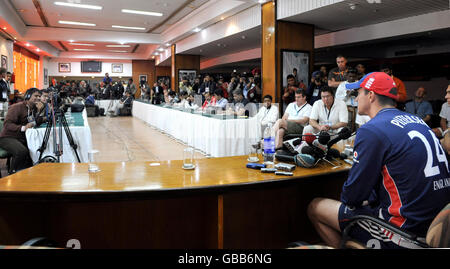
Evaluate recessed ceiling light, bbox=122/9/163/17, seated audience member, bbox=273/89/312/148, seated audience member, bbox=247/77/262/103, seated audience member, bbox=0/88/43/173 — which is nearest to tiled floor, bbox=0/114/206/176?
seated audience member, bbox=0/88/43/173

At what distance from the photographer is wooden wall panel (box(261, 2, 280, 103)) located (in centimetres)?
742

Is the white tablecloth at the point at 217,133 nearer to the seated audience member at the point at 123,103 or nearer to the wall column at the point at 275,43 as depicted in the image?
the wall column at the point at 275,43

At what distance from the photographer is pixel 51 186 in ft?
6.00

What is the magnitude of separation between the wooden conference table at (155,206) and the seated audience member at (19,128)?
2115mm

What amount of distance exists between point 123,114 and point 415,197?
14.8m

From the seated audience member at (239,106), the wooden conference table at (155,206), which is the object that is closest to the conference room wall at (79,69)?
the seated audience member at (239,106)

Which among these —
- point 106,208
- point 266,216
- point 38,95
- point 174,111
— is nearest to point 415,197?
point 266,216

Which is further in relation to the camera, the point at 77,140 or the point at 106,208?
the point at 77,140

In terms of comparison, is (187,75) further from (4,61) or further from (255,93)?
(255,93)

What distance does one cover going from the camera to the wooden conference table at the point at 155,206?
5.91 feet

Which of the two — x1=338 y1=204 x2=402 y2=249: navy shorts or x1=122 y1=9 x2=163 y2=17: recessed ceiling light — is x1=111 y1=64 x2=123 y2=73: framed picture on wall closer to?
x1=122 y1=9 x2=163 y2=17: recessed ceiling light

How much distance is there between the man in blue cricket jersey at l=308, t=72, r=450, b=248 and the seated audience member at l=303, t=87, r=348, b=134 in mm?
2550

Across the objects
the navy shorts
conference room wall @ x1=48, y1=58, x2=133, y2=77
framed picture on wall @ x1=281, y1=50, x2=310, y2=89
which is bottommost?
the navy shorts
